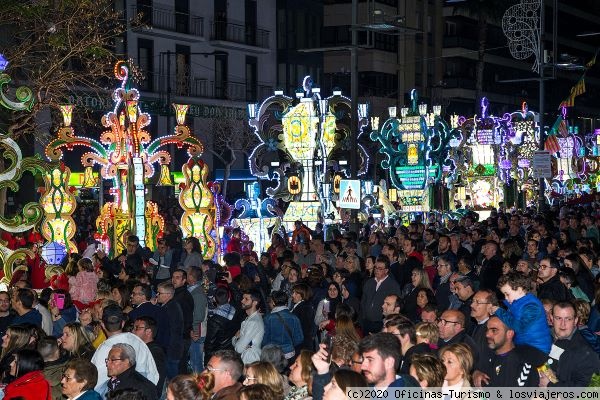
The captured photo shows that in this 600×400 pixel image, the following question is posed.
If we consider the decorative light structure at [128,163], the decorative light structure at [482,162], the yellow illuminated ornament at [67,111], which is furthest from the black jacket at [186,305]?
the decorative light structure at [482,162]

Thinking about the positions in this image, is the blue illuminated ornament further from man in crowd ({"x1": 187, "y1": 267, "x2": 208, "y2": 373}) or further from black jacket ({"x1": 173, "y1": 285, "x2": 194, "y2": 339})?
black jacket ({"x1": 173, "y1": 285, "x2": 194, "y2": 339})

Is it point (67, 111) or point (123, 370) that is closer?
Answer: point (123, 370)

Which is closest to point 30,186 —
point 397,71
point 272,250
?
point 272,250

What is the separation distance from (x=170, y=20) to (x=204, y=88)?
344 centimetres

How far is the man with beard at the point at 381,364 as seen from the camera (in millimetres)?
7500

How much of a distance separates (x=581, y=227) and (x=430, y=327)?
14637 mm

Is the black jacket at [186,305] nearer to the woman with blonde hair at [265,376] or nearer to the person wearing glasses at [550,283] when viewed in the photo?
the person wearing glasses at [550,283]

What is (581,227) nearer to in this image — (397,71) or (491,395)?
(491,395)

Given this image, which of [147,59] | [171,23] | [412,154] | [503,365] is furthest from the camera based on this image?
[171,23]

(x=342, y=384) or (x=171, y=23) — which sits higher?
(x=171, y=23)

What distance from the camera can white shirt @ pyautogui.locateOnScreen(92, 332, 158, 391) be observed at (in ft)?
33.6

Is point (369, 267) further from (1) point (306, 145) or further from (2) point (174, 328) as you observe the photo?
(1) point (306, 145)

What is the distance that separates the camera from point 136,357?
10.1 metres

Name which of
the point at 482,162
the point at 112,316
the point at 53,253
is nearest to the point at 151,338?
the point at 112,316
